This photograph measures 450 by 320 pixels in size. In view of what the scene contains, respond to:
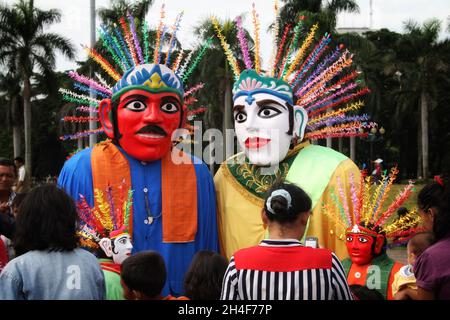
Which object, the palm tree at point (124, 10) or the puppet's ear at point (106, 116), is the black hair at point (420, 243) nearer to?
the puppet's ear at point (106, 116)

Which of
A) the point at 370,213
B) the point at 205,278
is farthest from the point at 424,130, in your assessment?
the point at 205,278

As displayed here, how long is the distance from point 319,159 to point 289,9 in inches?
684

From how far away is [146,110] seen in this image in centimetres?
480

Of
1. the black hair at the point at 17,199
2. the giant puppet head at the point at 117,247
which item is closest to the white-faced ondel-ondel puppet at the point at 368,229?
the giant puppet head at the point at 117,247

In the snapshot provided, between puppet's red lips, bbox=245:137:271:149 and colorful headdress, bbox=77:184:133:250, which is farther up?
puppet's red lips, bbox=245:137:271:149

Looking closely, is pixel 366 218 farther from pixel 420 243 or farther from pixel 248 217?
pixel 248 217

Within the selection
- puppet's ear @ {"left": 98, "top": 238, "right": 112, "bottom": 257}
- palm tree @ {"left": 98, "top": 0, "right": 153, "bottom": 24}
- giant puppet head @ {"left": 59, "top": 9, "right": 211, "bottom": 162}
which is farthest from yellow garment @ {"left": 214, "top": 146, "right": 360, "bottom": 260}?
palm tree @ {"left": 98, "top": 0, "right": 153, "bottom": 24}

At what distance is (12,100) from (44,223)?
2325 centimetres

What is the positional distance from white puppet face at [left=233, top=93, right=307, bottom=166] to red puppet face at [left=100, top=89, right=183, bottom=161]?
551 millimetres

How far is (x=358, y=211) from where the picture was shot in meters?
4.46

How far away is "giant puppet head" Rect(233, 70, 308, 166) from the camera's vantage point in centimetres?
479

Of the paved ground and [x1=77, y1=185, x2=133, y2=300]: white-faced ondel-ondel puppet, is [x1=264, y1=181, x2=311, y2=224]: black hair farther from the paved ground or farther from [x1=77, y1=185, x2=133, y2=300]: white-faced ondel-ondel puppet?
the paved ground

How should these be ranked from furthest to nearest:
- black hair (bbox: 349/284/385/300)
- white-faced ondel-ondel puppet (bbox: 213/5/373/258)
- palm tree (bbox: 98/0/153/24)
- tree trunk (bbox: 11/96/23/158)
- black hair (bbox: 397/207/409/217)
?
tree trunk (bbox: 11/96/23/158), palm tree (bbox: 98/0/153/24), black hair (bbox: 397/207/409/217), white-faced ondel-ondel puppet (bbox: 213/5/373/258), black hair (bbox: 349/284/385/300)
